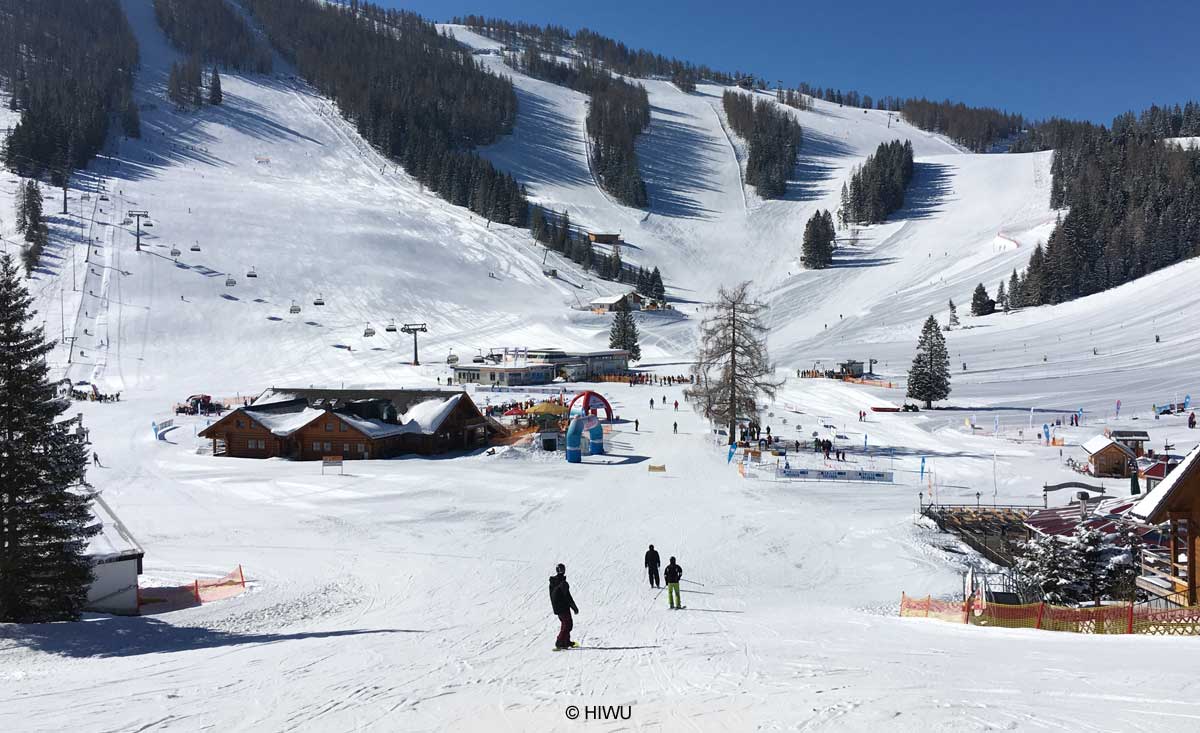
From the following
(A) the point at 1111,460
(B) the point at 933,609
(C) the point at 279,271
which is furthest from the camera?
(C) the point at 279,271

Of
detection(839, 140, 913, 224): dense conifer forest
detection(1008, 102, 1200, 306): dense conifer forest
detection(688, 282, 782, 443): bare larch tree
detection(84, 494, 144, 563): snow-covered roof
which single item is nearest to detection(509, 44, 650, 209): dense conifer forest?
detection(839, 140, 913, 224): dense conifer forest

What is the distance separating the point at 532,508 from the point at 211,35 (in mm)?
200076

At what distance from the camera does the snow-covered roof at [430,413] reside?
3738cm

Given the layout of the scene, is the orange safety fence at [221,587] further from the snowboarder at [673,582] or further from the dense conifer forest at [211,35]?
the dense conifer forest at [211,35]

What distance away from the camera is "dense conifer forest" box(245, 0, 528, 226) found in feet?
413

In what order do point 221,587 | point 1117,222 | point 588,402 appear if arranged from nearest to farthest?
point 221,587 < point 588,402 < point 1117,222

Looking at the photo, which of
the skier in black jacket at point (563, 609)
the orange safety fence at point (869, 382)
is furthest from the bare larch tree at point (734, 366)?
the skier in black jacket at point (563, 609)

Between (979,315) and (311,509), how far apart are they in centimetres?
7197

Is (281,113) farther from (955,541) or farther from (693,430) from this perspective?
(955,541)

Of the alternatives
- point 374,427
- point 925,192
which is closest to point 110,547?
point 374,427

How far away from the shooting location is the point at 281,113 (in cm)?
15525

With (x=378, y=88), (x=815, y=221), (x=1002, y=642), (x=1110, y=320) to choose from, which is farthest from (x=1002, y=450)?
(x=378, y=88)

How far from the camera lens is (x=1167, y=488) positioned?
41.7ft

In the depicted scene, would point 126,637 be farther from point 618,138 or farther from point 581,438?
point 618,138
